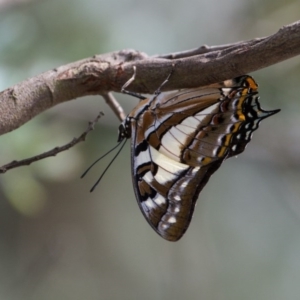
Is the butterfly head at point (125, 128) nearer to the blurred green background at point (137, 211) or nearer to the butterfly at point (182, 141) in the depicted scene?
the butterfly at point (182, 141)

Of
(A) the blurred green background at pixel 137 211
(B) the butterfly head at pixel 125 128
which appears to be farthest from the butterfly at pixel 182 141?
(A) the blurred green background at pixel 137 211

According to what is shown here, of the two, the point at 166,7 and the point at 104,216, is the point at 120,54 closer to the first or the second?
the point at 104,216

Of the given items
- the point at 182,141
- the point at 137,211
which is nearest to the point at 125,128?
the point at 182,141

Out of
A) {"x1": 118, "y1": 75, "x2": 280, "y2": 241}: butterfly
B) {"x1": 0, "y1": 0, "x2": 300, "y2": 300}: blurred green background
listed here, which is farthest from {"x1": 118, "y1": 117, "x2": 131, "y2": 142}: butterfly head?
{"x1": 0, "y1": 0, "x2": 300, "y2": 300}: blurred green background

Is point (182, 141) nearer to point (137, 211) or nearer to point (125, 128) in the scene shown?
point (125, 128)

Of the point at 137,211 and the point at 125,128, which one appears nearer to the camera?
the point at 125,128
